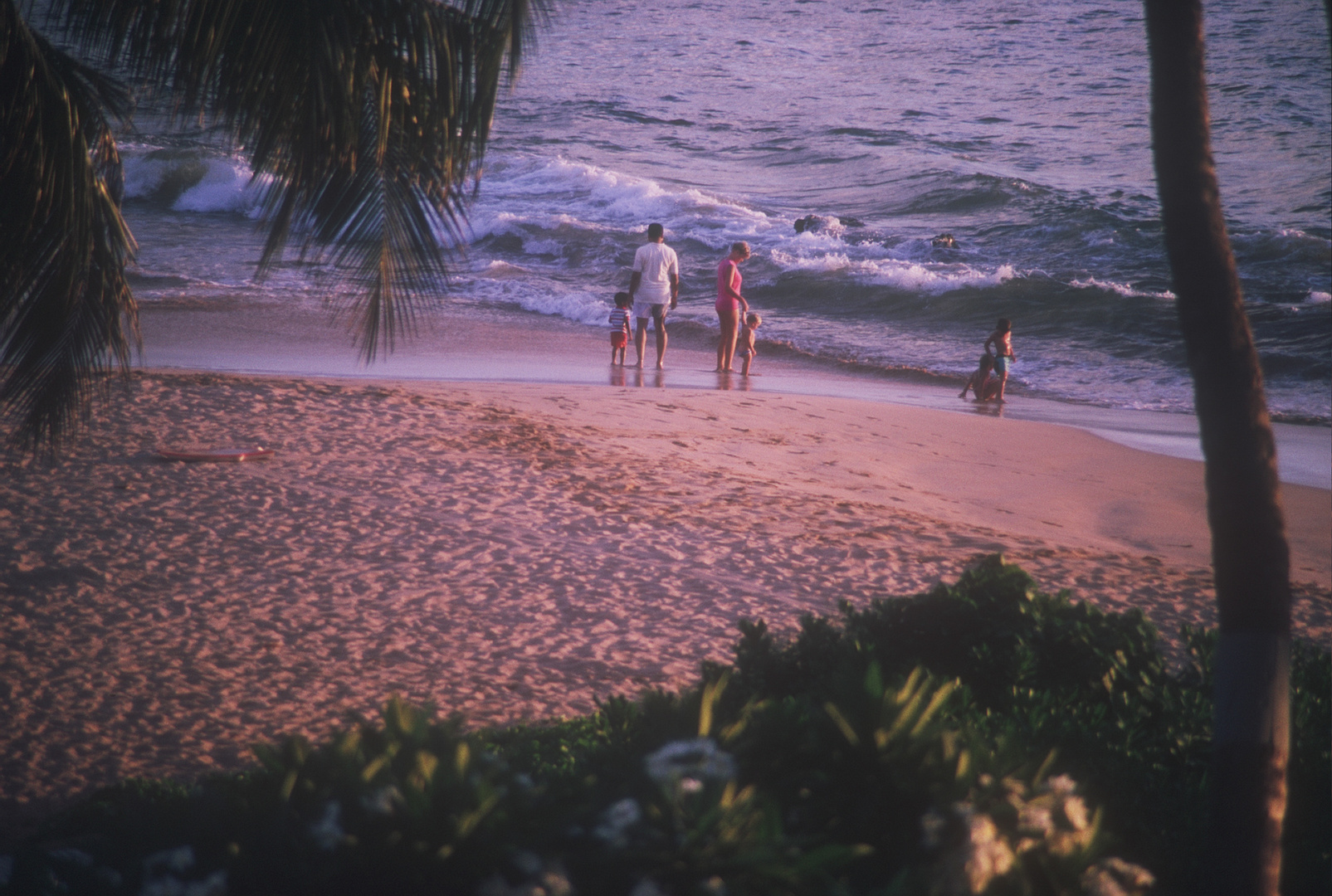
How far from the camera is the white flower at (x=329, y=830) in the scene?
1464 mm

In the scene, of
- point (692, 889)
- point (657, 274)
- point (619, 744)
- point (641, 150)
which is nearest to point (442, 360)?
point (657, 274)

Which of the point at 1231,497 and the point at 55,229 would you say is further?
the point at 55,229

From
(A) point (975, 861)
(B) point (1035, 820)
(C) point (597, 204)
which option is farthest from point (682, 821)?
(C) point (597, 204)

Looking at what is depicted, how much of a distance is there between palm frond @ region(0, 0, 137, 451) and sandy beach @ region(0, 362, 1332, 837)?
3.13 ft

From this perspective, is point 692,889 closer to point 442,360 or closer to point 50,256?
point 50,256

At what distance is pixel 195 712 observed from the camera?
10.6 ft

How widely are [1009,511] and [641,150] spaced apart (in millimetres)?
29496

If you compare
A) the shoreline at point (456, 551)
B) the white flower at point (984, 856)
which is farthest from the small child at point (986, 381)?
the white flower at point (984, 856)

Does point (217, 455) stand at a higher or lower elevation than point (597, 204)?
lower

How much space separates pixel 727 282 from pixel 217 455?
23.7 feet

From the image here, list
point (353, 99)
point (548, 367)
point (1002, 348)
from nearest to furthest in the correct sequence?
point (353, 99) → point (1002, 348) → point (548, 367)

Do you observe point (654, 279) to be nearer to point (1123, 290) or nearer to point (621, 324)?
point (621, 324)

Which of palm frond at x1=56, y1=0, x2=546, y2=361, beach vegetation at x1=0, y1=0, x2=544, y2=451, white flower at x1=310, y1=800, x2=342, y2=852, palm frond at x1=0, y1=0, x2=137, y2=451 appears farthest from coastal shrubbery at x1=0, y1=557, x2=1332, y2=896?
palm frond at x1=0, y1=0, x2=137, y2=451

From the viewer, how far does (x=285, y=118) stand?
317 centimetres
